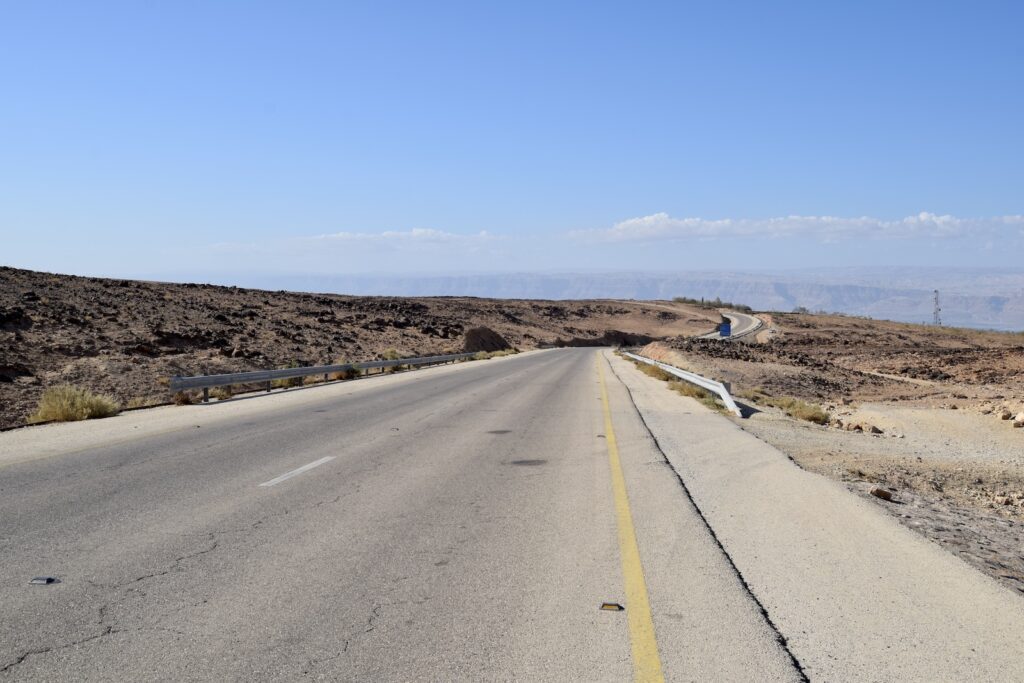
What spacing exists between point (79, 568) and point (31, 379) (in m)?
22.4

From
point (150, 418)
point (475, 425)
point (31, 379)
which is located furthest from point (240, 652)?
point (31, 379)

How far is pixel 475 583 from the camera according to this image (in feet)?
20.5

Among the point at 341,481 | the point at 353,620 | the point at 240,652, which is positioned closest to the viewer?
the point at 240,652

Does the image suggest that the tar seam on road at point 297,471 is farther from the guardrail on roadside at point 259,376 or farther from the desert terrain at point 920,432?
the guardrail on roadside at point 259,376

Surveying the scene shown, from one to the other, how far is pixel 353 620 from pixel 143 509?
418 cm

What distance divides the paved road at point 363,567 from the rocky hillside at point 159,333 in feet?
41.0

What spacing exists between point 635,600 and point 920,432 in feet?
54.0

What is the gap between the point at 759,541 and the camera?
769 cm

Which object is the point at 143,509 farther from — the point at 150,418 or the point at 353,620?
the point at 150,418

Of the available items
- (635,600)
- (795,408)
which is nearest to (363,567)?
(635,600)

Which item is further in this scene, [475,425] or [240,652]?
[475,425]

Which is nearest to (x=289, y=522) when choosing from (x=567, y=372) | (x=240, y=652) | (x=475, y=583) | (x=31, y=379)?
(x=475, y=583)

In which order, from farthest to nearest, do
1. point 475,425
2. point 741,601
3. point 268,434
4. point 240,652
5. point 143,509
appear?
point 475,425 < point 268,434 < point 143,509 < point 741,601 < point 240,652

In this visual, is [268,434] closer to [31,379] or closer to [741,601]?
[741,601]
